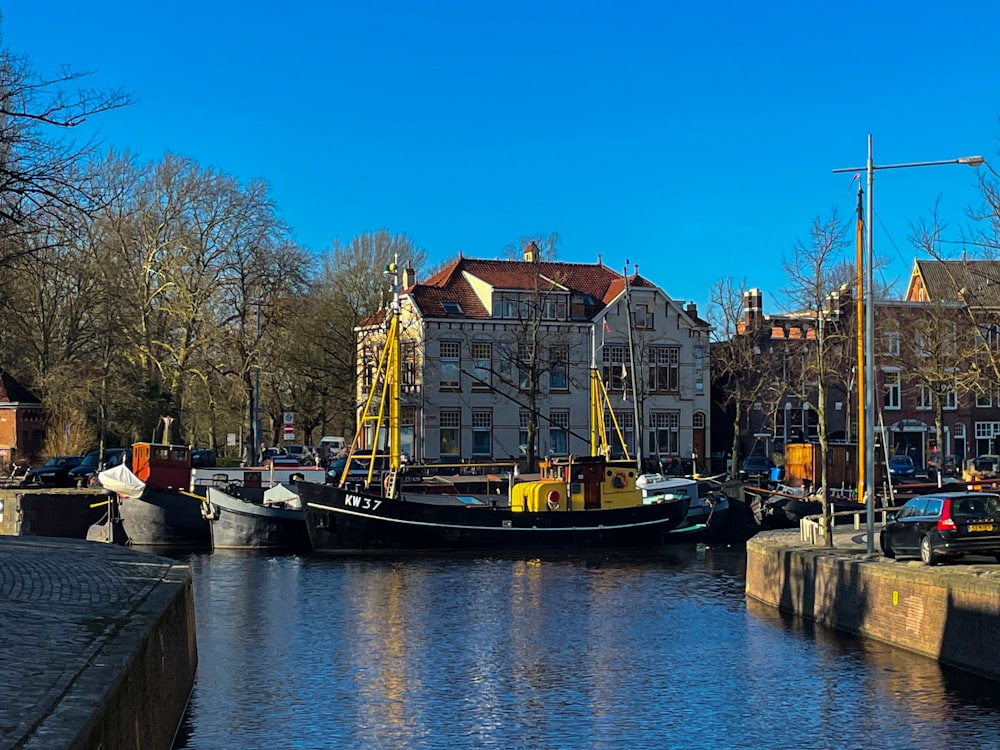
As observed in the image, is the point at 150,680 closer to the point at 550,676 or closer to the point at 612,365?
the point at 550,676

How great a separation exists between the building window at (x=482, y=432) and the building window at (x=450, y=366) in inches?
76.3

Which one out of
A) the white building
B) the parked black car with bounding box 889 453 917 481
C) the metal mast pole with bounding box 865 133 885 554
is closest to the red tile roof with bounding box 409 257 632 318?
the white building

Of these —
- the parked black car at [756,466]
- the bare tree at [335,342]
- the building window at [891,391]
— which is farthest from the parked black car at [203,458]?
the building window at [891,391]

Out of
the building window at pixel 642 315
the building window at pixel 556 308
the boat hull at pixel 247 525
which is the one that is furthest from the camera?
the building window at pixel 642 315

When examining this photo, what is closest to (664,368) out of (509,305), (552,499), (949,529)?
(509,305)

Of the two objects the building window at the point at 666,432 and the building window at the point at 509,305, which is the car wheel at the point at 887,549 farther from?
the building window at the point at 666,432

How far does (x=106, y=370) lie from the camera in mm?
58406

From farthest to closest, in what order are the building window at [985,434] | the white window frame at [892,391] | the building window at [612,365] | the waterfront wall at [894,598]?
1. the building window at [985,434]
2. the white window frame at [892,391]
3. the building window at [612,365]
4. the waterfront wall at [894,598]

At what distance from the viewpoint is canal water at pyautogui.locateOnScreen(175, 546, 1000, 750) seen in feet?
55.9

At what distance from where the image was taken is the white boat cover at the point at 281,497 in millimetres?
45844

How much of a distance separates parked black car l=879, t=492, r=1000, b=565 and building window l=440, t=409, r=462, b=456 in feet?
138

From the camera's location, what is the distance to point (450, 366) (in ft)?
217

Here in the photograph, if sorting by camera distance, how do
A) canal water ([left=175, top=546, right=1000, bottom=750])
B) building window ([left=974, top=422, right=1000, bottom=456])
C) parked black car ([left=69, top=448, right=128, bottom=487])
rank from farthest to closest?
1. building window ([left=974, top=422, right=1000, bottom=456])
2. parked black car ([left=69, top=448, right=128, bottom=487])
3. canal water ([left=175, top=546, right=1000, bottom=750])

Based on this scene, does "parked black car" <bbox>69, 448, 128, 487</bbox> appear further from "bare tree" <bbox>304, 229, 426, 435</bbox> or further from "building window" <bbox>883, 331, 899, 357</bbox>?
"building window" <bbox>883, 331, 899, 357</bbox>
